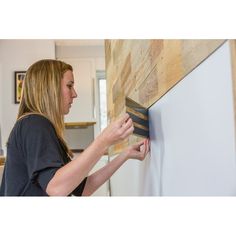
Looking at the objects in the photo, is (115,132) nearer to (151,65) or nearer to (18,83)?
(151,65)

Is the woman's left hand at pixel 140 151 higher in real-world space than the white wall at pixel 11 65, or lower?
lower

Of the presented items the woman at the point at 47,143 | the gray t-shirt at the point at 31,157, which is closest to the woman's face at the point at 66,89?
the woman at the point at 47,143

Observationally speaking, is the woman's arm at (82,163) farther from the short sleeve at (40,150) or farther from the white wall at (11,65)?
the white wall at (11,65)

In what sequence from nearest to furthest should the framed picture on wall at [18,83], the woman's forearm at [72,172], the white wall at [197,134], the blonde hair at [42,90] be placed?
the white wall at [197,134]
the woman's forearm at [72,172]
the blonde hair at [42,90]
the framed picture on wall at [18,83]

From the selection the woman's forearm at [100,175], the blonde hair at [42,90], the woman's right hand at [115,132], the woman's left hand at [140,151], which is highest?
the blonde hair at [42,90]

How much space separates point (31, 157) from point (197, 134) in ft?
0.99

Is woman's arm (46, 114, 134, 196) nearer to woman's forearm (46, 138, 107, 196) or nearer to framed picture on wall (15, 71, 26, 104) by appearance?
woman's forearm (46, 138, 107, 196)

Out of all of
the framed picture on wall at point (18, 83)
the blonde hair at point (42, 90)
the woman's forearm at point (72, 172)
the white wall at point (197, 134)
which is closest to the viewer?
the white wall at point (197, 134)

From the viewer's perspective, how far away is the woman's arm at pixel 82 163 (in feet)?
1.79

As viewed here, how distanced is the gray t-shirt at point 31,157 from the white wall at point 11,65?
9 cm

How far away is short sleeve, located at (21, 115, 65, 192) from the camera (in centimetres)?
55

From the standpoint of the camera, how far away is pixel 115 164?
82 centimetres

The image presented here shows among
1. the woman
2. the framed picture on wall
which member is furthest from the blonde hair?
the framed picture on wall
